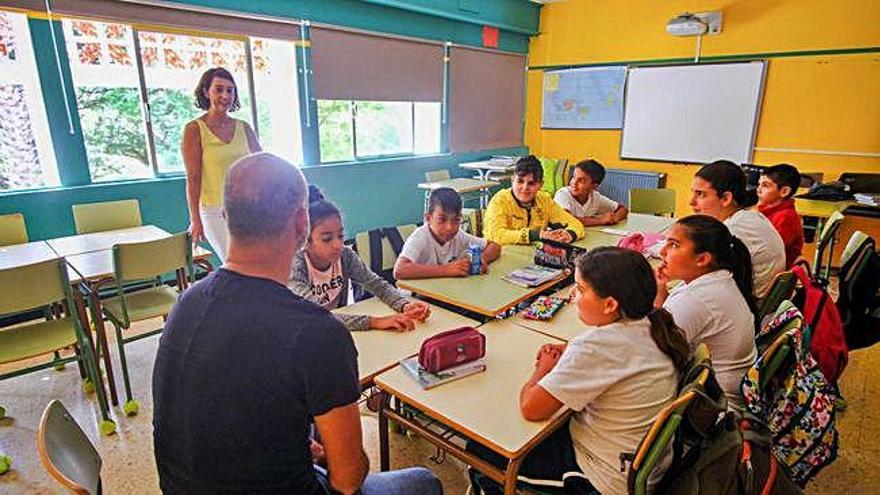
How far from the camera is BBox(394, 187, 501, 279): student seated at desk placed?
89.4 inches

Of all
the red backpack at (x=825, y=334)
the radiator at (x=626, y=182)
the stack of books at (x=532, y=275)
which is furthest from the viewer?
the radiator at (x=626, y=182)

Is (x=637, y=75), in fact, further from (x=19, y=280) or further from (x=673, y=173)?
(x=19, y=280)

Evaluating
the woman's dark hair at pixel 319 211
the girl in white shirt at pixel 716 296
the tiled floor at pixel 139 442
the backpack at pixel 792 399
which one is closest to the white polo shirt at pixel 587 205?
the tiled floor at pixel 139 442

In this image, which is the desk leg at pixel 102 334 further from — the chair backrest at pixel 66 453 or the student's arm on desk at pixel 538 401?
the student's arm on desk at pixel 538 401

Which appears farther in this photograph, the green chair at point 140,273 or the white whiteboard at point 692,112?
the white whiteboard at point 692,112

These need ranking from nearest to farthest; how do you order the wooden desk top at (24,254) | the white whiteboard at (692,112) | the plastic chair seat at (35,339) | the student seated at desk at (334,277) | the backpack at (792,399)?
the backpack at (792,399), the student seated at desk at (334,277), the plastic chair seat at (35,339), the wooden desk top at (24,254), the white whiteboard at (692,112)

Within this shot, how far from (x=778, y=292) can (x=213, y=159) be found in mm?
2940

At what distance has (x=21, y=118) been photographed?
3256 mm

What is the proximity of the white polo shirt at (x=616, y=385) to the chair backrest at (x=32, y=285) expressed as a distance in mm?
2081

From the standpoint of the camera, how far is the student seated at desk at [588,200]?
11.4 ft

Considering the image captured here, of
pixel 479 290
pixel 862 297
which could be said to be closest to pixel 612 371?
pixel 479 290

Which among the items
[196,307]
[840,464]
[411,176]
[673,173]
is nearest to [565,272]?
[840,464]

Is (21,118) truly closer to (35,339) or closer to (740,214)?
(35,339)

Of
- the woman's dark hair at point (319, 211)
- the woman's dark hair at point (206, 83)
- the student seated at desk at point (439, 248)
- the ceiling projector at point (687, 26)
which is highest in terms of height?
the ceiling projector at point (687, 26)
